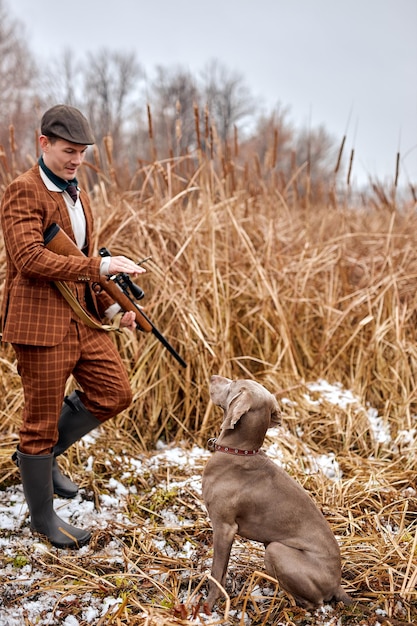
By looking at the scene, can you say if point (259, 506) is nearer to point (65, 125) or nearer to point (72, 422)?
point (72, 422)

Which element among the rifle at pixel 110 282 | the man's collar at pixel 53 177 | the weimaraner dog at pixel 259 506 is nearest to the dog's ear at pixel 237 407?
the weimaraner dog at pixel 259 506

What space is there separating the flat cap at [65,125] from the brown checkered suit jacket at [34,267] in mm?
198

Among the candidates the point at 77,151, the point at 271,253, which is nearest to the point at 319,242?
the point at 271,253

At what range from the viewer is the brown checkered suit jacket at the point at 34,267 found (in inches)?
90.9

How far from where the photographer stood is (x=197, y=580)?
94.5 inches

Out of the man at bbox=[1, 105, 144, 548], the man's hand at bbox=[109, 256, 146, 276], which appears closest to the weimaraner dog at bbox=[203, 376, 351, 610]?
the man's hand at bbox=[109, 256, 146, 276]

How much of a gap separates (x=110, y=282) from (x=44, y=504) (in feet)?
3.63

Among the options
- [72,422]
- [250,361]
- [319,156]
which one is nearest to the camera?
[72,422]

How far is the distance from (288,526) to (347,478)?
51.4 inches

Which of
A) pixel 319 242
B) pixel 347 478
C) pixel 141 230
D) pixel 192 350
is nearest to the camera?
pixel 347 478

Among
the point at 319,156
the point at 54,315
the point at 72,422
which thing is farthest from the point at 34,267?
the point at 319,156

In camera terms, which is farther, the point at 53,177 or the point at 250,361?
the point at 250,361

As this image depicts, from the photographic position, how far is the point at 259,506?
213 cm

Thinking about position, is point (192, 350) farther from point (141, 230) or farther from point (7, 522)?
point (7, 522)
